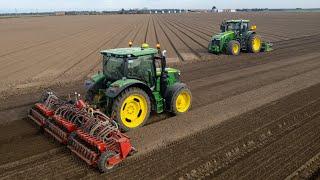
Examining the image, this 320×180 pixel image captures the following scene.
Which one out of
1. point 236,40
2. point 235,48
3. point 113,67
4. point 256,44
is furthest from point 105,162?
point 256,44

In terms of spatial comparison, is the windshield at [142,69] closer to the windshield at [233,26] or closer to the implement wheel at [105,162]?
the implement wheel at [105,162]

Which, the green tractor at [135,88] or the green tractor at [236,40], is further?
the green tractor at [236,40]

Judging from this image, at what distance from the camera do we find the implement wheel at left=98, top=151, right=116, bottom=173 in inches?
250

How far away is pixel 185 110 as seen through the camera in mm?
9797

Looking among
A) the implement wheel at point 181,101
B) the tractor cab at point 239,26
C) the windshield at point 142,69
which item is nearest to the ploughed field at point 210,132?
the implement wheel at point 181,101

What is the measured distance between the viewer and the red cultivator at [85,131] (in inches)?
257

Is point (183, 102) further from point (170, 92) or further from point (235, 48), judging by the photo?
point (235, 48)

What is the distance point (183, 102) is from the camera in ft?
31.9

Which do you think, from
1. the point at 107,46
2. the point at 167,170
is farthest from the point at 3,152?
the point at 107,46

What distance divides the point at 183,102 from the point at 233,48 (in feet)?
38.0

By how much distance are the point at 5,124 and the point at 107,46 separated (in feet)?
53.8

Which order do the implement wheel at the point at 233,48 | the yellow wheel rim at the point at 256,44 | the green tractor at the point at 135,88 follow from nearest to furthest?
the green tractor at the point at 135,88 → the implement wheel at the point at 233,48 → the yellow wheel rim at the point at 256,44

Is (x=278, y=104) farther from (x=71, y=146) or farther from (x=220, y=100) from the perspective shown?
(x=71, y=146)

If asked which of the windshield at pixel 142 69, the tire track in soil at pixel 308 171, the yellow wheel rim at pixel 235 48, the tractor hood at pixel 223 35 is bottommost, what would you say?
the tire track in soil at pixel 308 171
